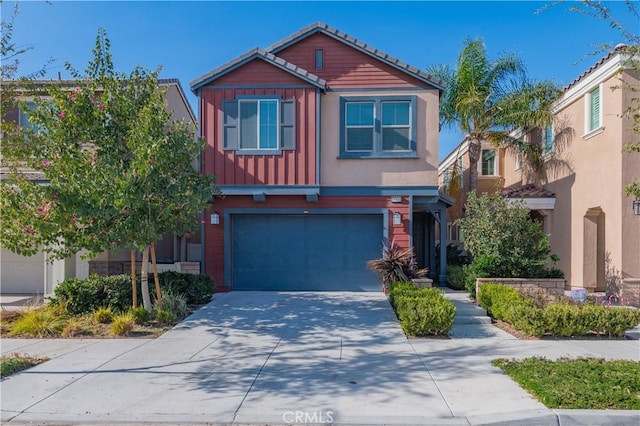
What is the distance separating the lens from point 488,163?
781 inches

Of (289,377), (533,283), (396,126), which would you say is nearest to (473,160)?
(396,126)

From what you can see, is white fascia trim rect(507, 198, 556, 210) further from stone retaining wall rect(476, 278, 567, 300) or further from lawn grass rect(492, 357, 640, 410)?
lawn grass rect(492, 357, 640, 410)

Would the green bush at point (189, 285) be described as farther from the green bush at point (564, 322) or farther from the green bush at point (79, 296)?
the green bush at point (564, 322)

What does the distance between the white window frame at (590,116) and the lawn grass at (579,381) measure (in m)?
8.31

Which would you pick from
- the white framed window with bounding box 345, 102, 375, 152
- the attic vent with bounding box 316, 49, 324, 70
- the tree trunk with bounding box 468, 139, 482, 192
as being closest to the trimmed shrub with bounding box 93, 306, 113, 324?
the white framed window with bounding box 345, 102, 375, 152

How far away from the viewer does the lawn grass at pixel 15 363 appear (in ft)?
19.8

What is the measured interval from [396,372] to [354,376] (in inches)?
25.5

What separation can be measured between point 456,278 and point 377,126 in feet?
17.4

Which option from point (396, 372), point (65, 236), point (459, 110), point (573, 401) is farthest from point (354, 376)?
point (459, 110)

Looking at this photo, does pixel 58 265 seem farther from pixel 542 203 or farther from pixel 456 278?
pixel 542 203

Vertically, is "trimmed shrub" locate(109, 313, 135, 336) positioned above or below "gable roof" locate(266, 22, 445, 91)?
below

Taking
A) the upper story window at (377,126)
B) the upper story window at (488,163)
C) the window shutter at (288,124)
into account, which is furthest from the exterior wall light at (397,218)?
the upper story window at (488,163)

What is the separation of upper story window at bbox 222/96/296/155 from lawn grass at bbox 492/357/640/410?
823 cm

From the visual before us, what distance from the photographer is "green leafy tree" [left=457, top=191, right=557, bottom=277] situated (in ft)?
35.7
